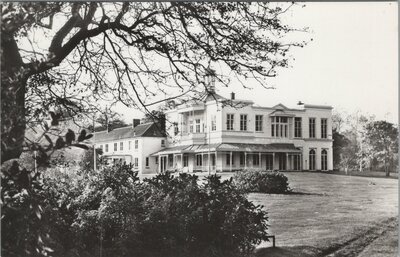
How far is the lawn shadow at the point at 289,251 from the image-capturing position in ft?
16.8

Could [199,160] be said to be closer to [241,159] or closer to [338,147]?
[241,159]

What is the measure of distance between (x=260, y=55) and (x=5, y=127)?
9.86 feet

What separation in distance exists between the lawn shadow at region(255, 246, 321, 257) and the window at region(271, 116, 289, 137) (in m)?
1.34

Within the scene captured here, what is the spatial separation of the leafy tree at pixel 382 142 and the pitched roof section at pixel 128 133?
2.40 meters

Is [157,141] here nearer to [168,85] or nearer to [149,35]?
[168,85]

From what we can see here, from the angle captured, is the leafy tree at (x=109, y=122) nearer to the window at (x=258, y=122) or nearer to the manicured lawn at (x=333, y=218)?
the window at (x=258, y=122)

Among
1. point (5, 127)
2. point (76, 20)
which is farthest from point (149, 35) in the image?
point (5, 127)

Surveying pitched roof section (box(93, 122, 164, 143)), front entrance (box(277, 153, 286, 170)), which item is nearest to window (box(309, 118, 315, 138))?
front entrance (box(277, 153, 286, 170))

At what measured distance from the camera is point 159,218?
16.3ft

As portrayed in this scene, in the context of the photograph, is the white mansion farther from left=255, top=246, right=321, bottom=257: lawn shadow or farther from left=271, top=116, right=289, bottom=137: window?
left=255, top=246, right=321, bottom=257: lawn shadow

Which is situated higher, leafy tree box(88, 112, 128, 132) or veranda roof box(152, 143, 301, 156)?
leafy tree box(88, 112, 128, 132)

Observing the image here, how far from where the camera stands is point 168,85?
5.28 meters

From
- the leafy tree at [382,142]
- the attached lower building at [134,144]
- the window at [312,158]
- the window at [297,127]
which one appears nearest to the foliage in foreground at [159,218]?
the attached lower building at [134,144]

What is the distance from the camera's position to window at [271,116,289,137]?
502cm
